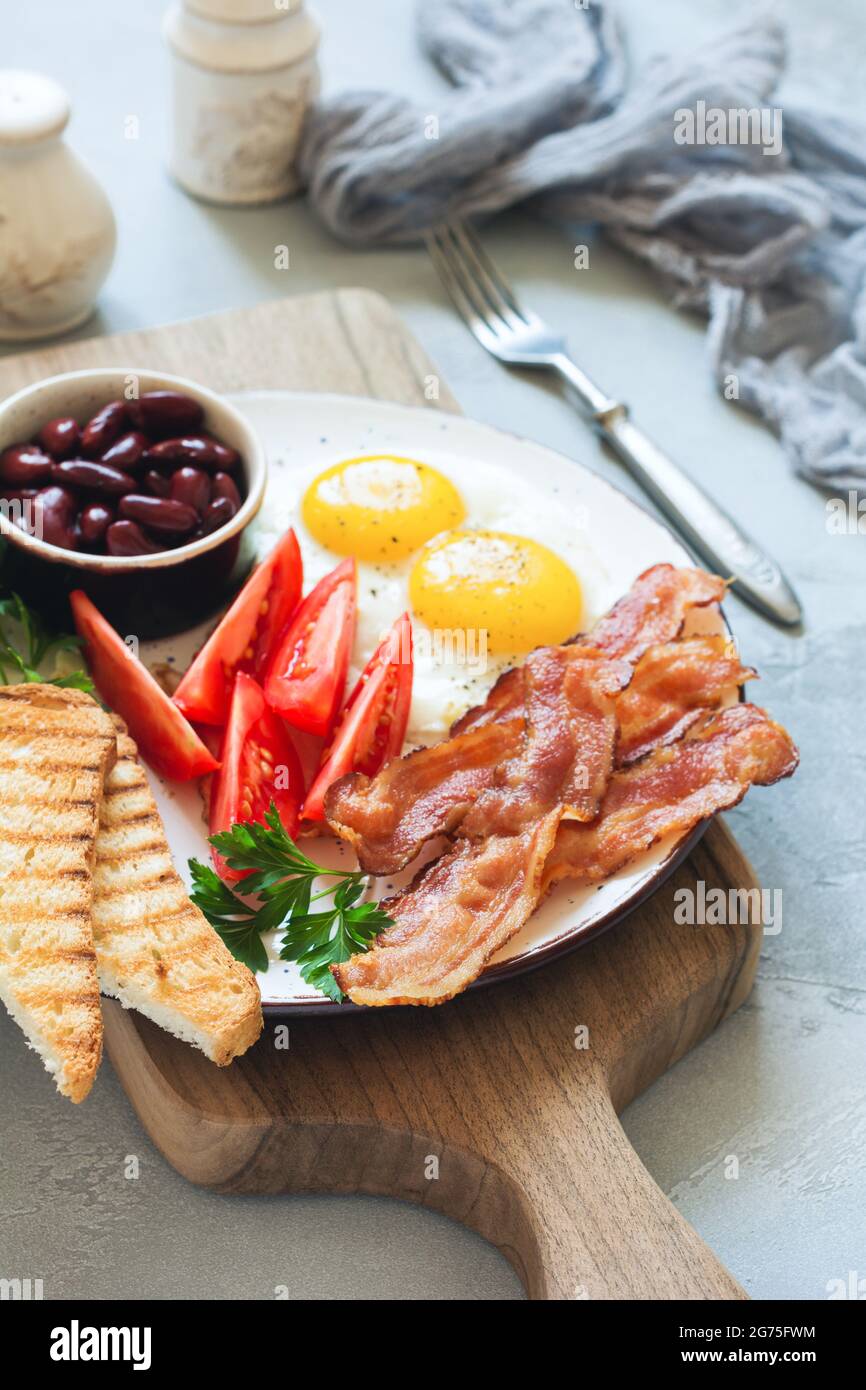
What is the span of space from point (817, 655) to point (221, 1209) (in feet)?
6.92

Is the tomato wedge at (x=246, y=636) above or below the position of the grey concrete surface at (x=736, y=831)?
above

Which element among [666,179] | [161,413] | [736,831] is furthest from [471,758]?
[666,179]

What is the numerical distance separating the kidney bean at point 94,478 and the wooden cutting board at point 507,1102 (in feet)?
3.81

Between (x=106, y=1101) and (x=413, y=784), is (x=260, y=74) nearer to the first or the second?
(x=413, y=784)

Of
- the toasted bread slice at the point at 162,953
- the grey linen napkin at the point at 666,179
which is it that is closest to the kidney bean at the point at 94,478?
the toasted bread slice at the point at 162,953

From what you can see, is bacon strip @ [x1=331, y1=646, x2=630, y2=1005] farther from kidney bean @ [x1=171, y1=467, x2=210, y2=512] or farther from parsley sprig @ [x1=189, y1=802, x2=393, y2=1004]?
kidney bean @ [x1=171, y1=467, x2=210, y2=512]

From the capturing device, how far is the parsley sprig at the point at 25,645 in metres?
3.07

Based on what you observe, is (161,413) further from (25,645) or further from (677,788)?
(677,788)

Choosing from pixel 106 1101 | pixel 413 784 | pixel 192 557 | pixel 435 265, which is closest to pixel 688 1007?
pixel 413 784

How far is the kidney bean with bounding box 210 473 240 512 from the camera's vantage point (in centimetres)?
325

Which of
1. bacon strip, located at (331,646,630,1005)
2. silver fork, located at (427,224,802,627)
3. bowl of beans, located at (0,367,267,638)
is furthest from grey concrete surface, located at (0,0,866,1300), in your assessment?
bowl of beans, located at (0,367,267,638)

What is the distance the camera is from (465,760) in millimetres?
2934

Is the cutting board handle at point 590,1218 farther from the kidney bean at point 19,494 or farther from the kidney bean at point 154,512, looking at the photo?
the kidney bean at point 19,494

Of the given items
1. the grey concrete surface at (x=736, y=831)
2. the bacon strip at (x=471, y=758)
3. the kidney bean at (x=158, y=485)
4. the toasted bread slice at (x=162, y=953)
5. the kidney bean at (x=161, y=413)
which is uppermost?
the kidney bean at (x=161, y=413)
